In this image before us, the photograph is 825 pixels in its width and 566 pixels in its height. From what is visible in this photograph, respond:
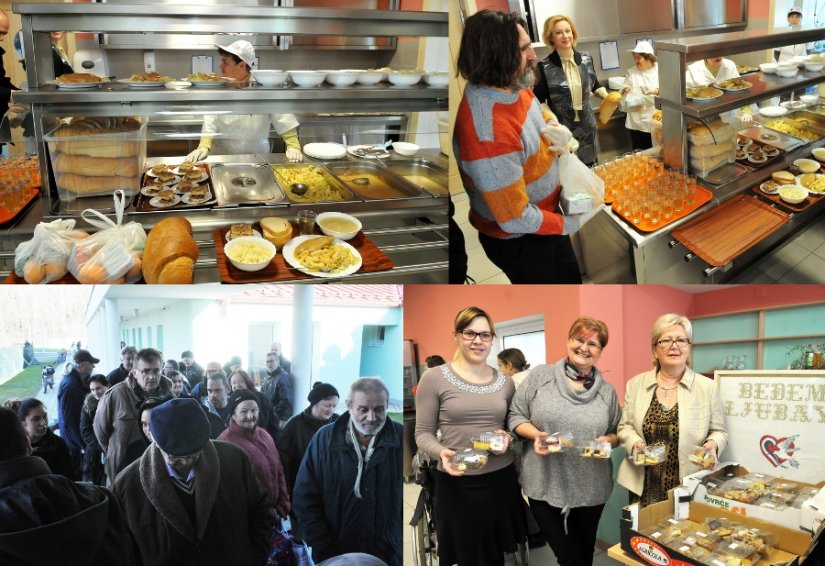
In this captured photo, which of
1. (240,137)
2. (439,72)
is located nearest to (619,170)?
(439,72)

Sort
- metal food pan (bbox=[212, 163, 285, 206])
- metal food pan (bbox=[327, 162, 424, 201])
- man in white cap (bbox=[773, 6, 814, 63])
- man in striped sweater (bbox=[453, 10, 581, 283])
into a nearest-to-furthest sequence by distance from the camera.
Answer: man in striped sweater (bbox=[453, 10, 581, 283]) → metal food pan (bbox=[212, 163, 285, 206]) → metal food pan (bbox=[327, 162, 424, 201]) → man in white cap (bbox=[773, 6, 814, 63])

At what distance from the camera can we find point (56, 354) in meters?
→ 2.02

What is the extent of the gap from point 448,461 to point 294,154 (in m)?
1.42

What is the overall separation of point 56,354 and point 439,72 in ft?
5.57

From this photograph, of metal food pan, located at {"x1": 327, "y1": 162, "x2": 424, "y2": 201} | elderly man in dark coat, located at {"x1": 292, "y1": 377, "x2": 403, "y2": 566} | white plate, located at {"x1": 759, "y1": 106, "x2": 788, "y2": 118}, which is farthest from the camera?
white plate, located at {"x1": 759, "y1": 106, "x2": 788, "y2": 118}

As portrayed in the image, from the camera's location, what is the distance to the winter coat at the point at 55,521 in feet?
6.35

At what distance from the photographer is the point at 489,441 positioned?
7.34 ft

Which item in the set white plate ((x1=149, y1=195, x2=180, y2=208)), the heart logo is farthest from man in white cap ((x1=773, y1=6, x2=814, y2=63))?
white plate ((x1=149, y1=195, x2=180, y2=208))

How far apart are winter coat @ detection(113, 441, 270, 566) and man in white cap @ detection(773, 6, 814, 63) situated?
2764 millimetres

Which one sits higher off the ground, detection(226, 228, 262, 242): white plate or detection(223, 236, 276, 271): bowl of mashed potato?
detection(226, 228, 262, 242): white plate

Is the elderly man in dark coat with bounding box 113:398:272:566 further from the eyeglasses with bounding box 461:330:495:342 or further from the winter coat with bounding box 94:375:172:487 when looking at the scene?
the eyeglasses with bounding box 461:330:495:342

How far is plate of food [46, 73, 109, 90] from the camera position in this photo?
6.88 feet

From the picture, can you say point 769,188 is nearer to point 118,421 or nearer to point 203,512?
point 203,512

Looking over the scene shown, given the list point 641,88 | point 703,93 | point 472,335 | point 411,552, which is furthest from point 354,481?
point 703,93
